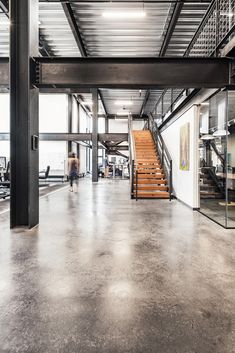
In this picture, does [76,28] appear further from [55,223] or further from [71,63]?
[55,223]

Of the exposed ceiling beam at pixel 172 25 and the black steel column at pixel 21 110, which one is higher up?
the exposed ceiling beam at pixel 172 25

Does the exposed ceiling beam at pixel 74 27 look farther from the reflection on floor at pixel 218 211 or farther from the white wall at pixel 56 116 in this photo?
the white wall at pixel 56 116

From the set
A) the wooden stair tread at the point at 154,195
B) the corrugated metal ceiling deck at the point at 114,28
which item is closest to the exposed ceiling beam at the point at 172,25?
the corrugated metal ceiling deck at the point at 114,28

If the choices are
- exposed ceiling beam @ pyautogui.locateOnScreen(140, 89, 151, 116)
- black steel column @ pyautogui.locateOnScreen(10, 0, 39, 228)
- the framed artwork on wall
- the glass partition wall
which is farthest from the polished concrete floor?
exposed ceiling beam @ pyautogui.locateOnScreen(140, 89, 151, 116)

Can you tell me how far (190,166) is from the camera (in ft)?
23.0

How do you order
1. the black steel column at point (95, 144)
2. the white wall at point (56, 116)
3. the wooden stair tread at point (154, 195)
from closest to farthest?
the wooden stair tread at point (154, 195) < the black steel column at point (95, 144) < the white wall at point (56, 116)

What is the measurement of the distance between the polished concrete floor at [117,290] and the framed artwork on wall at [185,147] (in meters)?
3.03

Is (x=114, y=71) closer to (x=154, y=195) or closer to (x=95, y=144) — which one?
(x=154, y=195)

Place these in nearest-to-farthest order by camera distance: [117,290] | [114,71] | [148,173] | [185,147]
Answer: [117,290] → [114,71] → [185,147] → [148,173]

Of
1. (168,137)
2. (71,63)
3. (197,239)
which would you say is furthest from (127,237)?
(168,137)

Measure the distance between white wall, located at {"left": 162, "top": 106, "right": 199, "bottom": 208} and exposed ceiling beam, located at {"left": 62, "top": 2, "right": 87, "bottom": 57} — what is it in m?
4.39

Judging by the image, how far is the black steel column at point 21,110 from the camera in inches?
178

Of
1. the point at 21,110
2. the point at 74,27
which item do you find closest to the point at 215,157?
the point at 74,27

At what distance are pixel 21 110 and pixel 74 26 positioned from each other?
508 cm
